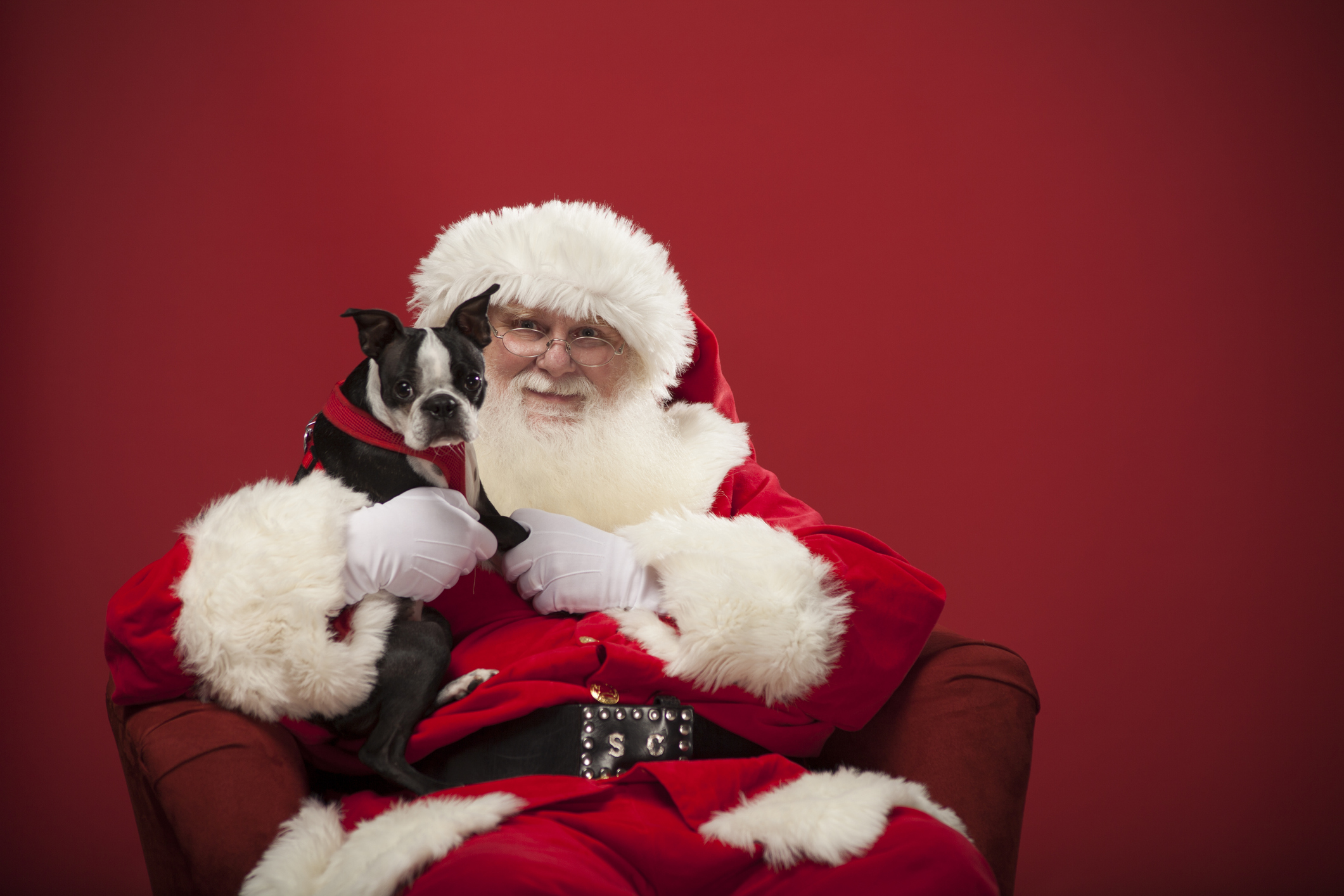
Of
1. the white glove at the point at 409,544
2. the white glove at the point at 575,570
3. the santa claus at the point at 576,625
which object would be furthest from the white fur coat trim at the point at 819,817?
the white glove at the point at 409,544

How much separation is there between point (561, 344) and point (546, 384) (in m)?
0.09

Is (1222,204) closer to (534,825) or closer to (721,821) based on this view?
(721,821)

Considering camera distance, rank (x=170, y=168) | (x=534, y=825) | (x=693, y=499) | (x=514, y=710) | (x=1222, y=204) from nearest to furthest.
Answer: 1. (x=534, y=825)
2. (x=514, y=710)
3. (x=693, y=499)
4. (x=170, y=168)
5. (x=1222, y=204)

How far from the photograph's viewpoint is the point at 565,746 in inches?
64.2

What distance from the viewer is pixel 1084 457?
294 cm

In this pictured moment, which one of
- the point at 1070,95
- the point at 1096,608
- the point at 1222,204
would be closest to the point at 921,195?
the point at 1070,95

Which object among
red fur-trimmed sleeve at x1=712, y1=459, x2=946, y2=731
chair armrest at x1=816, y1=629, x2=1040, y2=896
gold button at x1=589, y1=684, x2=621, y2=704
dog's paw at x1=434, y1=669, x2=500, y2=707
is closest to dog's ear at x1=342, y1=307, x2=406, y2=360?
dog's paw at x1=434, y1=669, x2=500, y2=707

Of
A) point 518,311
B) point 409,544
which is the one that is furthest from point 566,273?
point 409,544

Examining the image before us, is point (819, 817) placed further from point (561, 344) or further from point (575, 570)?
point (561, 344)

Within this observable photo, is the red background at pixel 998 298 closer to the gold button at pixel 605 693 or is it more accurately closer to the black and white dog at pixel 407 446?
the black and white dog at pixel 407 446

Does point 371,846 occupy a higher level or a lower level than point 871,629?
lower

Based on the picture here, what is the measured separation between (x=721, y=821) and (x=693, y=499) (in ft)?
2.38

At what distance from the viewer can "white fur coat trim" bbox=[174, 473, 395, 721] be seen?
150 cm

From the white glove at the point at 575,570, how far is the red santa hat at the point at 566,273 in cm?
44
